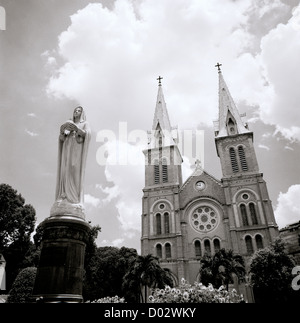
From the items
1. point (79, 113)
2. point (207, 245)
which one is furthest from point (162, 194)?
point (79, 113)

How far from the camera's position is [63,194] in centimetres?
643

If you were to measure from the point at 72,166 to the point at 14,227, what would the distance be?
2126 cm

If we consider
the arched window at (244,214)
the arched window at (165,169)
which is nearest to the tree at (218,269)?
the arched window at (244,214)

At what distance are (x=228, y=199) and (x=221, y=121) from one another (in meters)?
12.9

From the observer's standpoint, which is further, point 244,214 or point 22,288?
point 244,214

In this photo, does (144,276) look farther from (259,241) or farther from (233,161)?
(233,161)

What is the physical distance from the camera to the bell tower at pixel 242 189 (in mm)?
30203

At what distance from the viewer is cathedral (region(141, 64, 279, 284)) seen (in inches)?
1211

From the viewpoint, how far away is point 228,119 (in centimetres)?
3972

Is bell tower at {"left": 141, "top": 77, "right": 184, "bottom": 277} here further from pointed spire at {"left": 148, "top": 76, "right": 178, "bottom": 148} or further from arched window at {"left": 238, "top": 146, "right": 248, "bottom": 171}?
arched window at {"left": 238, "top": 146, "right": 248, "bottom": 171}

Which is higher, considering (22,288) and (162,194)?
(162,194)

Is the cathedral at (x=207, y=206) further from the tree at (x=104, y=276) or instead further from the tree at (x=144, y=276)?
the tree at (x=144, y=276)

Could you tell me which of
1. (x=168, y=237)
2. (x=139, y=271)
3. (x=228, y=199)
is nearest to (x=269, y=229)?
(x=228, y=199)
